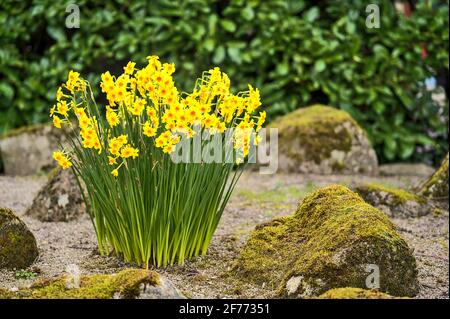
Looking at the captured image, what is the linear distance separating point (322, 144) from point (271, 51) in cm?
110

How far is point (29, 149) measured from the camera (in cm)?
726

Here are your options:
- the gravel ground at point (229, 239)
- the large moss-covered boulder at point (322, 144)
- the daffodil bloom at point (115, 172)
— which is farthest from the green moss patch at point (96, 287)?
the large moss-covered boulder at point (322, 144)

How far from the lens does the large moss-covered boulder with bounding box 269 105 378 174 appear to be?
7.04 metres

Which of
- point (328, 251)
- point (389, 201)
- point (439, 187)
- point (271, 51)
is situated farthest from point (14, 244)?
point (271, 51)

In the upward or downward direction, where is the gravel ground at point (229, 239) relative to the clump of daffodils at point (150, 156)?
downward

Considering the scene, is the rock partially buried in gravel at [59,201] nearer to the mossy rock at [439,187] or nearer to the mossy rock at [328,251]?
the mossy rock at [328,251]

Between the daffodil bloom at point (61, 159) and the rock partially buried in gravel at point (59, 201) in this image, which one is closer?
the daffodil bloom at point (61, 159)

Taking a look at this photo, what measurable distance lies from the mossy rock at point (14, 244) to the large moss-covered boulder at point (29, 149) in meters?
3.26

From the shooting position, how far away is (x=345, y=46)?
7.68 m

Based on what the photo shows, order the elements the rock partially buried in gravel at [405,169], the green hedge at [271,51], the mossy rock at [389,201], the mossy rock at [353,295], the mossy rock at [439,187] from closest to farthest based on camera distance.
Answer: the mossy rock at [353,295]
the mossy rock at [389,201]
the mossy rock at [439,187]
the rock partially buried in gravel at [405,169]
the green hedge at [271,51]

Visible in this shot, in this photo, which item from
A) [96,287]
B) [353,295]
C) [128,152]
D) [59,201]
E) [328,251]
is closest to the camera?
[353,295]

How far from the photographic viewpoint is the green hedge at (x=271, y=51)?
25.1 ft

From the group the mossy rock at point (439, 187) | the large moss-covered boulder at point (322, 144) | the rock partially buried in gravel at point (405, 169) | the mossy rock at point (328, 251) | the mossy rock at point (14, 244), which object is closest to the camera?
the mossy rock at point (328, 251)

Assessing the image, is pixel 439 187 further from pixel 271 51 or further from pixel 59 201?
pixel 59 201
